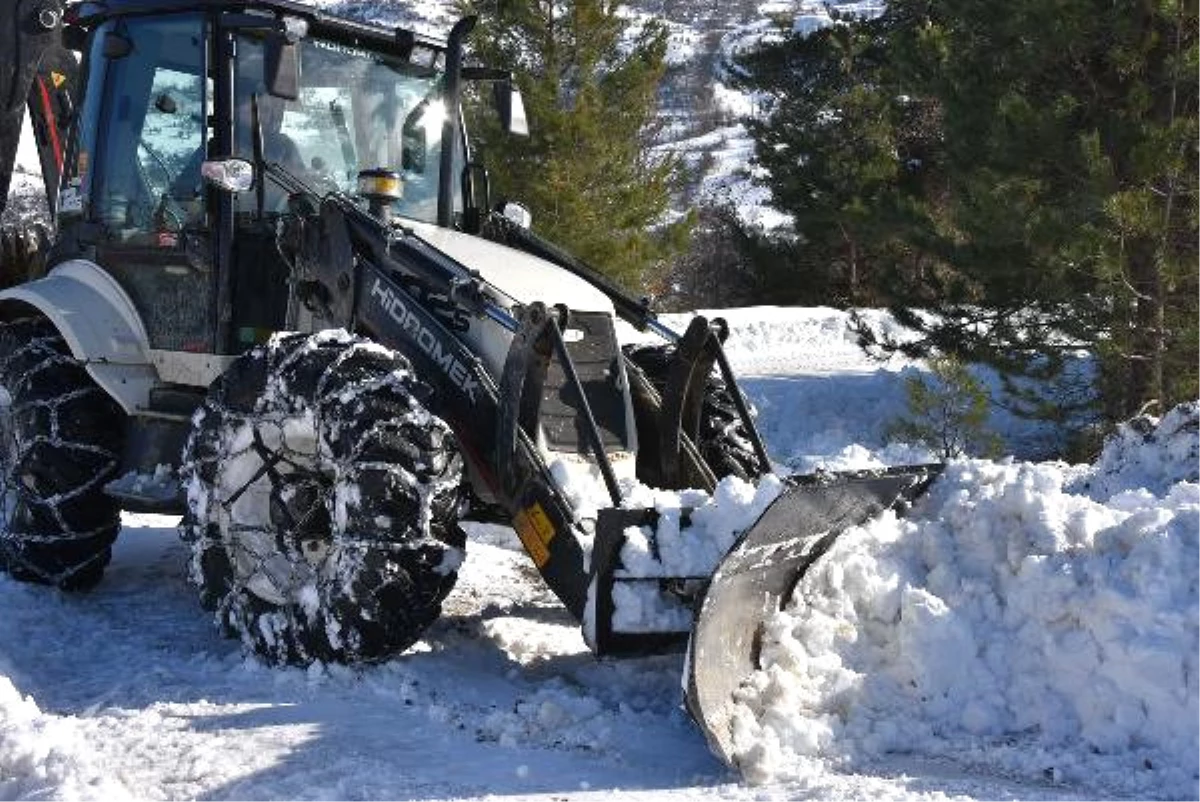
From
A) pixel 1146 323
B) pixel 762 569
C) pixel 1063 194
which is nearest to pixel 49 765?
pixel 762 569

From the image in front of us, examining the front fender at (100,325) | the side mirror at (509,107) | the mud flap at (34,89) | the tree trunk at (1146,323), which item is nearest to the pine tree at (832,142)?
the tree trunk at (1146,323)

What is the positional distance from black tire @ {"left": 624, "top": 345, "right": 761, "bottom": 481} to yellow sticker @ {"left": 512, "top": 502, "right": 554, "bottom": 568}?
1.17 metres

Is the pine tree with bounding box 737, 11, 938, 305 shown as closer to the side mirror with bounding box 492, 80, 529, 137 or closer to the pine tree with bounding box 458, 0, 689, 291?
the pine tree with bounding box 458, 0, 689, 291

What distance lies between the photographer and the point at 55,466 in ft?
21.0

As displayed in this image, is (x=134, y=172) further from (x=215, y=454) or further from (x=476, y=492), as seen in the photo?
(x=476, y=492)

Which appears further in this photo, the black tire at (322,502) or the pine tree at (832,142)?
the pine tree at (832,142)

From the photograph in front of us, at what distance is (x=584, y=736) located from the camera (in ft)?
14.1

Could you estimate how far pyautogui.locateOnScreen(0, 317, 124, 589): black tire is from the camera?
21.0ft

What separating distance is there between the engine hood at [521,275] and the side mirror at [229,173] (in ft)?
2.54

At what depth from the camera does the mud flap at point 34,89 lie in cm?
776

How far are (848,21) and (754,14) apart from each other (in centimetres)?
9079

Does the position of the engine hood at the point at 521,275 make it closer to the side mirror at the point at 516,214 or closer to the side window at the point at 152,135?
the side mirror at the point at 516,214

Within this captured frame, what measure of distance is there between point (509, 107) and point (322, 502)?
8.95ft

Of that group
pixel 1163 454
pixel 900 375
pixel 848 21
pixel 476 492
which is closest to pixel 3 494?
pixel 476 492
